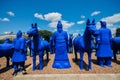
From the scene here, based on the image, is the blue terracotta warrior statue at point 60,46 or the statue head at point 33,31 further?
the blue terracotta warrior statue at point 60,46

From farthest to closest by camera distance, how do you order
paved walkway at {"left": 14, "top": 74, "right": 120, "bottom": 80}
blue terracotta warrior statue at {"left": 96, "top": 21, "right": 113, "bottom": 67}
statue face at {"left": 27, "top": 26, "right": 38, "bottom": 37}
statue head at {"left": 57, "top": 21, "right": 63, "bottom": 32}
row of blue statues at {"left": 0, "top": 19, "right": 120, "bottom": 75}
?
1. blue terracotta warrior statue at {"left": 96, "top": 21, "right": 113, "bottom": 67}
2. statue head at {"left": 57, "top": 21, "right": 63, "bottom": 32}
3. row of blue statues at {"left": 0, "top": 19, "right": 120, "bottom": 75}
4. statue face at {"left": 27, "top": 26, "right": 38, "bottom": 37}
5. paved walkway at {"left": 14, "top": 74, "right": 120, "bottom": 80}

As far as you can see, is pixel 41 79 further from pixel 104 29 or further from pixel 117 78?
pixel 104 29

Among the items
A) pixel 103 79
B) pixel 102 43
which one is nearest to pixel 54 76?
pixel 103 79

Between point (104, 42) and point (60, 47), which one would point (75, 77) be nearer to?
point (60, 47)

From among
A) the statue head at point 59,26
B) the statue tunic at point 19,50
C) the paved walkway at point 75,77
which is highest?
the statue head at point 59,26

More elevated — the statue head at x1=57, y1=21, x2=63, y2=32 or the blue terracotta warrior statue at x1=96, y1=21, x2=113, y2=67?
the statue head at x1=57, y1=21, x2=63, y2=32

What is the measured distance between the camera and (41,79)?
6.36 metres

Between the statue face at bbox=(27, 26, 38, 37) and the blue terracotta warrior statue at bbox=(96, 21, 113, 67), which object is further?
the blue terracotta warrior statue at bbox=(96, 21, 113, 67)

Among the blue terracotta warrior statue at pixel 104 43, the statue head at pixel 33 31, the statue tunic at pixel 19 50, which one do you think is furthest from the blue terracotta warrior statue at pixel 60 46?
the blue terracotta warrior statue at pixel 104 43

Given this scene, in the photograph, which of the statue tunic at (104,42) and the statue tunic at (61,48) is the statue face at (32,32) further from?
the statue tunic at (104,42)

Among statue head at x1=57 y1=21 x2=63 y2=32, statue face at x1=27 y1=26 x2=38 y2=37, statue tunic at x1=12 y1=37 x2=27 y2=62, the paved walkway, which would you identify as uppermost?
statue head at x1=57 y1=21 x2=63 y2=32

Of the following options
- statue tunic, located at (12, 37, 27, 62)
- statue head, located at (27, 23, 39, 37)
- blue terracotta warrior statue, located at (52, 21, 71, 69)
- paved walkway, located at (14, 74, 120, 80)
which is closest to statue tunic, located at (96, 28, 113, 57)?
blue terracotta warrior statue, located at (52, 21, 71, 69)

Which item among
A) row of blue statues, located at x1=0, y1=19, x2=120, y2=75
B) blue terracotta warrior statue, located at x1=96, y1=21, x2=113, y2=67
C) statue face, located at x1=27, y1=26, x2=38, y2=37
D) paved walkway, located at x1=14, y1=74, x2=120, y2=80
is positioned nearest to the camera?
paved walkway, located at x1=14, y1=74, x2=120, y2=80

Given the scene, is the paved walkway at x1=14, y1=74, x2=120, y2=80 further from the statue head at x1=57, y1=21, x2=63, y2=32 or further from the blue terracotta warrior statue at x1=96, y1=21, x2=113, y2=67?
the statue head at x1=57, y1=21, x2=63, y2=32
